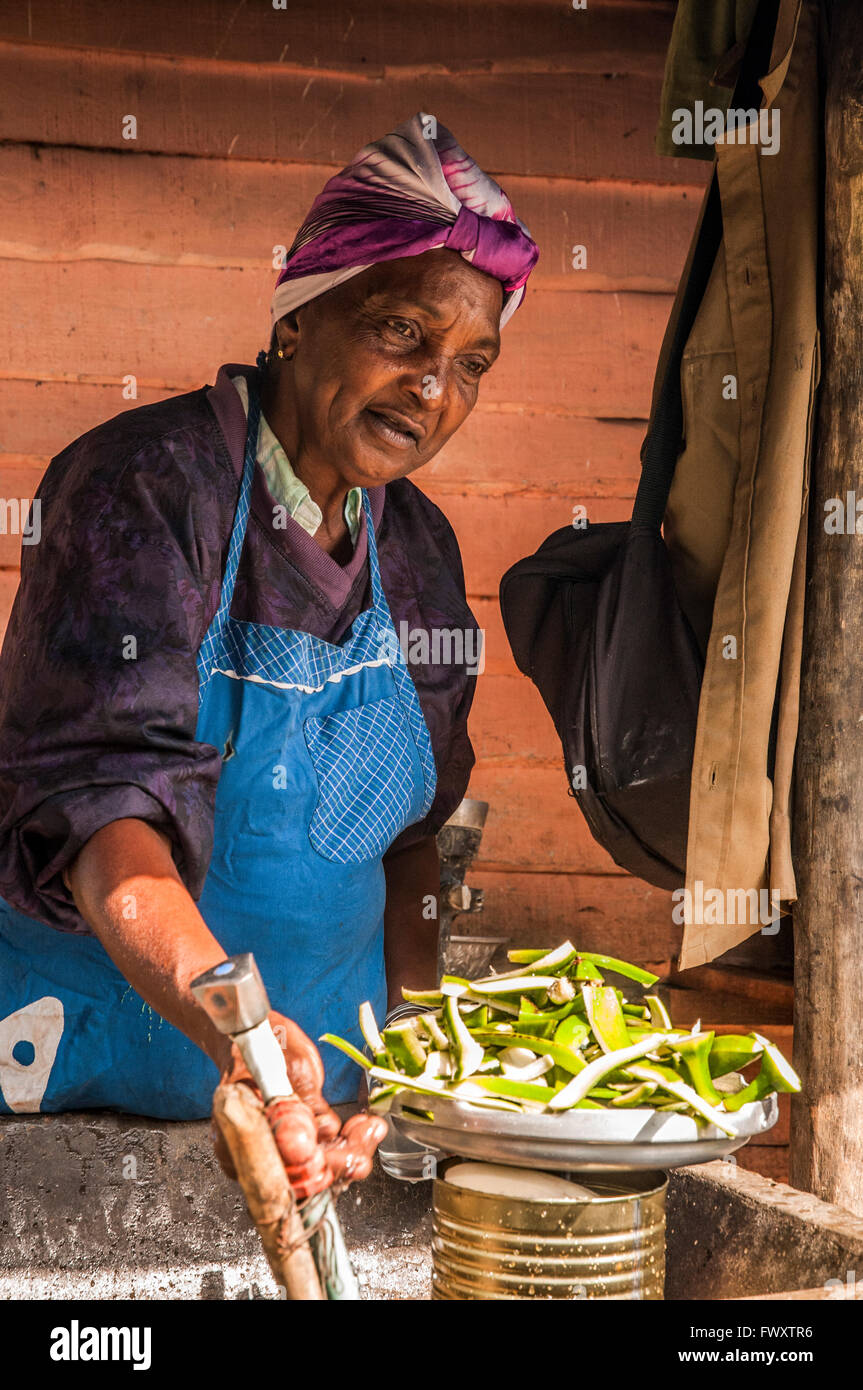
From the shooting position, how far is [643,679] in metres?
2.16

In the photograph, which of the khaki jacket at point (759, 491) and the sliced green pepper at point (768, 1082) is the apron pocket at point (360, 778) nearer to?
the khaki jacket at point (759, 491)

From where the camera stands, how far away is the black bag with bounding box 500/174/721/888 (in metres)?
2.13

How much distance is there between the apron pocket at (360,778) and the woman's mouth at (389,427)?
42 cm

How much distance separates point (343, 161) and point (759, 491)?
5.52ft

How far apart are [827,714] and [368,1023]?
89 cm

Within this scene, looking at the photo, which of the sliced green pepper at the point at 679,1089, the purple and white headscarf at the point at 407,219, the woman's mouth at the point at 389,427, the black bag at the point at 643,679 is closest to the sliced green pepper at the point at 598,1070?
the sliced green pepper at the point at 679,1089

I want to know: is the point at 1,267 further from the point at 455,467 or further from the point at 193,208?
the point at 455,467

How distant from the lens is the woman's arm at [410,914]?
2.48 m

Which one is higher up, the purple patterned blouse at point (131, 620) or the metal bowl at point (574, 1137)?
the purple patterned blouse at point (131, 620)

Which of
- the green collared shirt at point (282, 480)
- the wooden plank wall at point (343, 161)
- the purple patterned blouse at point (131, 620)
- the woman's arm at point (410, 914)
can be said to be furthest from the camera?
the wooden plank wall at point (343, 161)

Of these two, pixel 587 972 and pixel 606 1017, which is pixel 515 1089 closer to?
pixel 606 1017

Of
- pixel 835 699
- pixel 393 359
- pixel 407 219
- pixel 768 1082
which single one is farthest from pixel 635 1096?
pixel 407 219

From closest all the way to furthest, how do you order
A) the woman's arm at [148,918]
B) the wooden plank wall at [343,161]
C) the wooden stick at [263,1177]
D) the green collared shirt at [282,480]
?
the wooden stick at [263,1177] < the woman's arm at [148,918] < the green collared shirt at [282,480] < the wooden plank wall at [343,161]

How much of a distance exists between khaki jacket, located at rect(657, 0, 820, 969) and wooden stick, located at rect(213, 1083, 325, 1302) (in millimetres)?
1030
